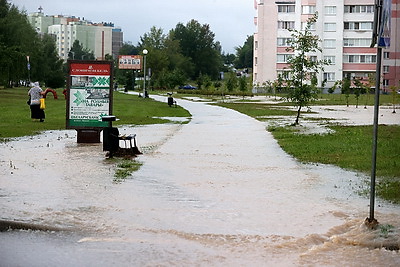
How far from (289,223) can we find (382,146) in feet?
37.1

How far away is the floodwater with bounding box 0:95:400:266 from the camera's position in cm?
821

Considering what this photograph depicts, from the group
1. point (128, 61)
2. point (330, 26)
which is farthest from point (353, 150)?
point (128, 61)

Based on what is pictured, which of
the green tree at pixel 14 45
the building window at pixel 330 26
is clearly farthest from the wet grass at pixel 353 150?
the building window at pixel 330 26

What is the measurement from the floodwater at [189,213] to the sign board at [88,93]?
12.8 ft

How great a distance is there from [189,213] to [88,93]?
12601 millimetres

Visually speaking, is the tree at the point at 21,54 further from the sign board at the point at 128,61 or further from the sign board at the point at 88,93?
the sign board at the point at 88,93

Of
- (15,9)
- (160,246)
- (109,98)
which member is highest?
(15,9)

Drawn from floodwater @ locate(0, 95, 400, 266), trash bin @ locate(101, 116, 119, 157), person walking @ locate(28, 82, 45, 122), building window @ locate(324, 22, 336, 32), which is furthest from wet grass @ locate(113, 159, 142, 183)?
building window @ locate(324, 22, 336, 32)

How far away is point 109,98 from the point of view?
74.4 ft

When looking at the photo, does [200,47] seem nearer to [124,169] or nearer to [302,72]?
[302,72]

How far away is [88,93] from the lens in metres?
22.7

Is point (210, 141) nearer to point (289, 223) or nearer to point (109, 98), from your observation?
point (109, 98)

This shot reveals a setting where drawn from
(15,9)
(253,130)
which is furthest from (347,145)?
(15,9)

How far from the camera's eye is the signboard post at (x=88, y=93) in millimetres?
22500
